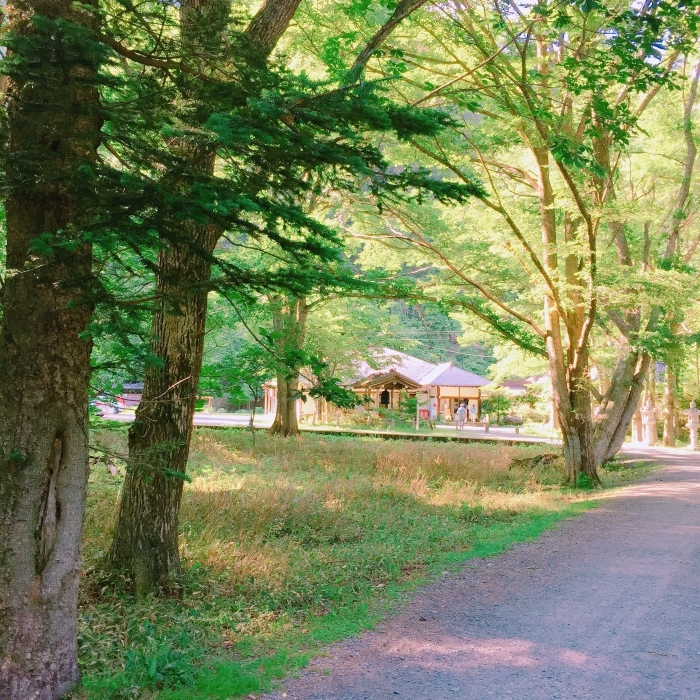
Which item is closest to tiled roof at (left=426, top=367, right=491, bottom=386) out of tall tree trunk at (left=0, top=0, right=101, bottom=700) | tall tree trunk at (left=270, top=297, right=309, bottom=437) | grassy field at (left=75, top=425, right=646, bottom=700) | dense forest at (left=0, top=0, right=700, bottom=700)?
tall tree trunk at (left=270, top=297, right=309, bottom=437)

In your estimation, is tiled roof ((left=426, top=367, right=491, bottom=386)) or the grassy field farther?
tiled roof ((left=426, top=367, right=491, bottom=386))

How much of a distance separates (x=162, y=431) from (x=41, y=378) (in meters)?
2.23

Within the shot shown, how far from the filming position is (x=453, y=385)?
4150cm

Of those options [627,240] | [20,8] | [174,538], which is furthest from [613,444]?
[20,8]

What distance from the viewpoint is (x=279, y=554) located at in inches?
288

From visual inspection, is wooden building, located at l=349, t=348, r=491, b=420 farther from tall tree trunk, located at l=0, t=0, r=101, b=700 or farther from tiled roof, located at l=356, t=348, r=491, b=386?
tall tree trunk, located at l=0, t=0, r=101, b=700

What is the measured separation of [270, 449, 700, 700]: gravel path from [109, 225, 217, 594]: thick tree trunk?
2133 mm

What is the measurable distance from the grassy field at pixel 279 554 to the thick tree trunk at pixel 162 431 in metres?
0.25

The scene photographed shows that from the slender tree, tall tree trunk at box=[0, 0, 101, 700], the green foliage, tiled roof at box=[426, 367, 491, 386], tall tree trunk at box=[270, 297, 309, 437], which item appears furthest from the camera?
tiled roof at box=[426, 367, 491, 386]

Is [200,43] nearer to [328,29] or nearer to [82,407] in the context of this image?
[82,407]

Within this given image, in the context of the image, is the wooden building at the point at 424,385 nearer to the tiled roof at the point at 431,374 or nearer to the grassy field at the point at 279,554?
the tiled roof at the point at 431,374

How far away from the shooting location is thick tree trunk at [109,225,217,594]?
5938 millimetres

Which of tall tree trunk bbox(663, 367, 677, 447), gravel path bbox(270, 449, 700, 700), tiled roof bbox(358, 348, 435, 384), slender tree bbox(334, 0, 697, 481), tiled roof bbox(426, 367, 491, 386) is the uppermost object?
slender tree bbox(334, 0, 697, 481)

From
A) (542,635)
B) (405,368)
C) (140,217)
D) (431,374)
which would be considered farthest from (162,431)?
(431,374)
